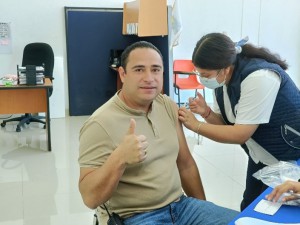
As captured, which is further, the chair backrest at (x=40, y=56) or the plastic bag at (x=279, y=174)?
the chair backrest at (x=40, y=56)

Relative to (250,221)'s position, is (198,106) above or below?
above

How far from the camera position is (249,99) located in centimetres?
161

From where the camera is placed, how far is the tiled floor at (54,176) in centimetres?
264

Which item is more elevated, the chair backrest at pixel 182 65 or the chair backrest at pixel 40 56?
the chair backrest at pixel 40 56

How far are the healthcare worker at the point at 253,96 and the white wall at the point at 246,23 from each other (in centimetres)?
451

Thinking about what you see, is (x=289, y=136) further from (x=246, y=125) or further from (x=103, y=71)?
(x=103, y=71)

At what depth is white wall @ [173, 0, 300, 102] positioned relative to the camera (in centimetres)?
618

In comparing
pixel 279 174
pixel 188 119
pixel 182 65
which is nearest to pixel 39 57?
pixel 182 65

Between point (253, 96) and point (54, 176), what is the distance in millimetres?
2247

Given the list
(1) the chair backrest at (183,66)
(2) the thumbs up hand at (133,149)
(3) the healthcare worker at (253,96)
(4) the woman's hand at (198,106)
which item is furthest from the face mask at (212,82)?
(1) the chair backrest at (183,66)

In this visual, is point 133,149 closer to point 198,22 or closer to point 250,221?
point 250,221

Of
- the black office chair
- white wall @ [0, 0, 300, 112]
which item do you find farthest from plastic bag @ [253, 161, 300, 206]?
white wall @ [0, 0, 300, 112]

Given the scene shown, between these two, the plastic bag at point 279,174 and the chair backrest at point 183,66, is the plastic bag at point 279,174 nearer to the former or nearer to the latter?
the plastic bag at point 279,174

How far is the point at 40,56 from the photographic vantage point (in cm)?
483
